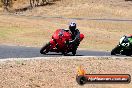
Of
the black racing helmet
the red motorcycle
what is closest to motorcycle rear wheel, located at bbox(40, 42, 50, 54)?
the red motorcycle

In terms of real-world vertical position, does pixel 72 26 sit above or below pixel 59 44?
above

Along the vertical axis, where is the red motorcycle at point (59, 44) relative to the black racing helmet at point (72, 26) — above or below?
below

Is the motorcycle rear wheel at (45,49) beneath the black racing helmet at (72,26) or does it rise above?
beneath

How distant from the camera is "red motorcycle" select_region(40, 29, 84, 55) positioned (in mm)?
22959

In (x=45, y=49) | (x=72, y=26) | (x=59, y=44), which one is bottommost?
(x=45, y=49)

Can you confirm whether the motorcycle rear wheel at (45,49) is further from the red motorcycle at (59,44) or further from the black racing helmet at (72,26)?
the black racing helmet at (72,26)

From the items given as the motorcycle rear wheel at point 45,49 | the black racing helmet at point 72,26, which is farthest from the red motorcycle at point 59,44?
the black racing helmet at point 72,26

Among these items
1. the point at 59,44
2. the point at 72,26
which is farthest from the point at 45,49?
the point at 72,26

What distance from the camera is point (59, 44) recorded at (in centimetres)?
2306

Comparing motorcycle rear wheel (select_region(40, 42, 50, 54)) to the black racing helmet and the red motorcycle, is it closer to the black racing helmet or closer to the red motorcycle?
the red motorcycle

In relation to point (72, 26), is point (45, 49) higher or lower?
lower

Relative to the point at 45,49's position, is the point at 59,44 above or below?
above

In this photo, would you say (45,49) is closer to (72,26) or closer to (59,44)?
(59,44)

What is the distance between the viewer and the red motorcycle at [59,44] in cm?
2296
